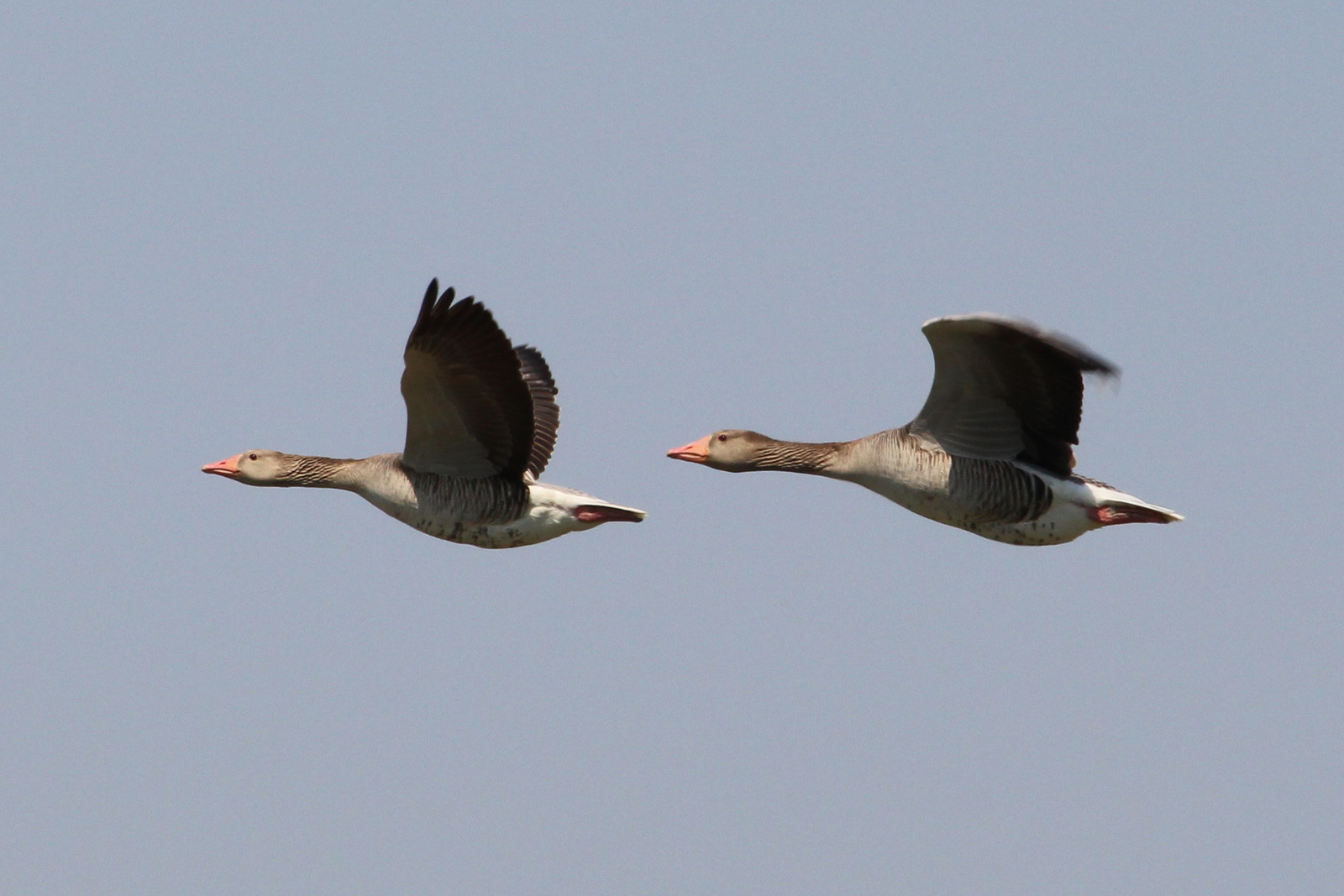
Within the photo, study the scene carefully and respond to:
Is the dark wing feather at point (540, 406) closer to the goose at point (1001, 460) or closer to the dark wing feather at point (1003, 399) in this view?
the goose at point (1001, 460)

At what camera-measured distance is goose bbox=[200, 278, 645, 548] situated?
16.1m

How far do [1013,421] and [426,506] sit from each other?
14.0 feet

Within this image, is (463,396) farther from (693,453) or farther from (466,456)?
(693,453)

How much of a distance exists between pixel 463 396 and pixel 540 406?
2502mm

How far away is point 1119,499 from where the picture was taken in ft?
53.9

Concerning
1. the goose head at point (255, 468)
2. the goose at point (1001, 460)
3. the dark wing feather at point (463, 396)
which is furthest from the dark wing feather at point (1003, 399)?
the goose head at point (255, 468)

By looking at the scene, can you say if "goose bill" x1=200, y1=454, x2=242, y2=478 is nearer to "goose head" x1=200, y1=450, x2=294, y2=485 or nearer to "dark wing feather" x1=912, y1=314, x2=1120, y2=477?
"goose head" x1=200, y1=450, x2=294, y2=485

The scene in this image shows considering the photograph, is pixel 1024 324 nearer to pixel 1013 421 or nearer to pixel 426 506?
pixel 1013 421

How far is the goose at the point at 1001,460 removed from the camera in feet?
53.1

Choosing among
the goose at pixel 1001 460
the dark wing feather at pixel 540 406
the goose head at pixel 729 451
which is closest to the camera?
the goose at pixel 1001 460

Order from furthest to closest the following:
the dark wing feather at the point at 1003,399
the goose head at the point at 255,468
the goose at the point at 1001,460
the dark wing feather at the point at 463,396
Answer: the goose head at the point at 255,468, the goose at the point at 1001,460, the dark wing feather at the point at 463,396, the dark wing feather at the point at 1003,399

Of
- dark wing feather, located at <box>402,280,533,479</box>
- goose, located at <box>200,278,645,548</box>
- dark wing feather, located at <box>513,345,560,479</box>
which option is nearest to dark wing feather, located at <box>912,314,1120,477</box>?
goose, located at <box>200,278,645,548</box>

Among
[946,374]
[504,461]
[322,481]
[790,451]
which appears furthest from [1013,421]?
[322,481]

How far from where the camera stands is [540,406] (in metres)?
18.9
